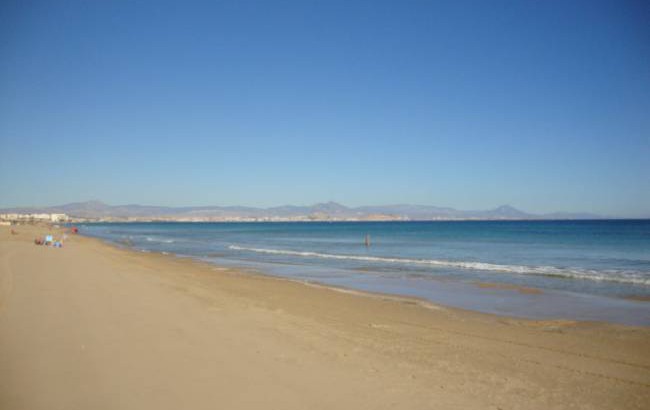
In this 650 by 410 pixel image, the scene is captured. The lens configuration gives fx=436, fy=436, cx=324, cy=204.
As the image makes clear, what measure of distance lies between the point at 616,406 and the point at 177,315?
7989 millimetres

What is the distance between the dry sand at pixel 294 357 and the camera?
204 inches

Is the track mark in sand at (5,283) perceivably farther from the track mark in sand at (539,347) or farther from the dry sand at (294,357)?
the track mark in sand at (539,347)

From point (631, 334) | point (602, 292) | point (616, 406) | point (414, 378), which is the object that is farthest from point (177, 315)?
point (602, 292)

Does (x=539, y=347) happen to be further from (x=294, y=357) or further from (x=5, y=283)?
(x=5, y=283)

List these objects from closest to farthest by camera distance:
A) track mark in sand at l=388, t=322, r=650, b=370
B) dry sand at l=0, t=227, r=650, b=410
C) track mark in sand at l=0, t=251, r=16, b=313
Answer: dry sand at l=0, t=227, r=650, b=410
track mark in sand at l=388, t=322, r=650, b=370
track mark in sand at l=0, t=251, r=16, b=313

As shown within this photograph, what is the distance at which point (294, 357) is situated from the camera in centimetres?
669

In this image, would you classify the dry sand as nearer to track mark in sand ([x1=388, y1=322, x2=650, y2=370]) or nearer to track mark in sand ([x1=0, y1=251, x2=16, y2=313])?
track mark in sand ([x1=388, y1=322, x2=650, y2=370])

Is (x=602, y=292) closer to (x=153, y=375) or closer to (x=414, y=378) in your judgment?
(x=414, y=378)

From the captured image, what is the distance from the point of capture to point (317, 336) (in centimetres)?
821

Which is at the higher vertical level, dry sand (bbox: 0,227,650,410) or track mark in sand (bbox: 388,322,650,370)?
dry sand (bbox: 0,227,650,410)

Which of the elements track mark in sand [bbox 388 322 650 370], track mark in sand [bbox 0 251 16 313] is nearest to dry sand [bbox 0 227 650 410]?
track mark in sand [bbox 388 322 650 370]

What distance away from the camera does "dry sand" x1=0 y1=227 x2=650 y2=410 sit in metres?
5.17

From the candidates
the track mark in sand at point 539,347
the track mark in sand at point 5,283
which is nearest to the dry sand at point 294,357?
the track mark in sand at point 539,347

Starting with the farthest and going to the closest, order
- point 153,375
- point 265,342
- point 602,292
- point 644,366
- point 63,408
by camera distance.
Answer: point 602,292 < point 265,342 < point 644,366 < point 153,375 < point 63,408
